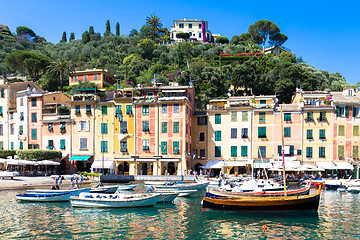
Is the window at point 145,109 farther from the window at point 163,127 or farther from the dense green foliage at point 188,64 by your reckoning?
the dense green foliage at point 188,64

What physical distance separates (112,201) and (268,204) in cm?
1360

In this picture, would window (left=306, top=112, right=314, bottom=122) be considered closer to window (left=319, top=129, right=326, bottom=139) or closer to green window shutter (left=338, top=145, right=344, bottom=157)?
window (left=319, top=129, right=326, bottom=139)

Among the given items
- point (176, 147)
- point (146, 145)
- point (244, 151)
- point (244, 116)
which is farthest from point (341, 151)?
point (146, 145)

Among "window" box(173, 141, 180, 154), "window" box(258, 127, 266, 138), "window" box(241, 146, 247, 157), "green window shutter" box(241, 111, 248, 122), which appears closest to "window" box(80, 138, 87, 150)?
"window" box(173, 141, 180, 154)

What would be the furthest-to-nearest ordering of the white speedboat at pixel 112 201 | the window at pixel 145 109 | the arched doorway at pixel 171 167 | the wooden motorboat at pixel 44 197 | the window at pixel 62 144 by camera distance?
the window at pixel 62 144 < the arched doorway at pixel 171 167 < the window at pixel 145 109 < the wooden motorboat at pixel 44 197 < the white speedboat at pixel 112 201

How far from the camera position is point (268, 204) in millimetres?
29766

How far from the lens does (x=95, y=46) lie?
5468 inches

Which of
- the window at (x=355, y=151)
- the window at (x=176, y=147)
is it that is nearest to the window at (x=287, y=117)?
the window at (x=355, y=151)

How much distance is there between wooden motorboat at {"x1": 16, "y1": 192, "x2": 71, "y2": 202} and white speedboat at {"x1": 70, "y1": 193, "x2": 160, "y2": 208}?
13.7 ft

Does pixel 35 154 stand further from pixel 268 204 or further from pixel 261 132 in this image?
pixel 268 204

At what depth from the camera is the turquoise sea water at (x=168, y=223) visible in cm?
2341

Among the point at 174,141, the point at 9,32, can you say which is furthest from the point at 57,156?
the point at 9,32

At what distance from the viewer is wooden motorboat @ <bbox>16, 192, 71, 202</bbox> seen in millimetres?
36156

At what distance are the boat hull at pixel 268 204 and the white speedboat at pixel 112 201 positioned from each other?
6330 mm
